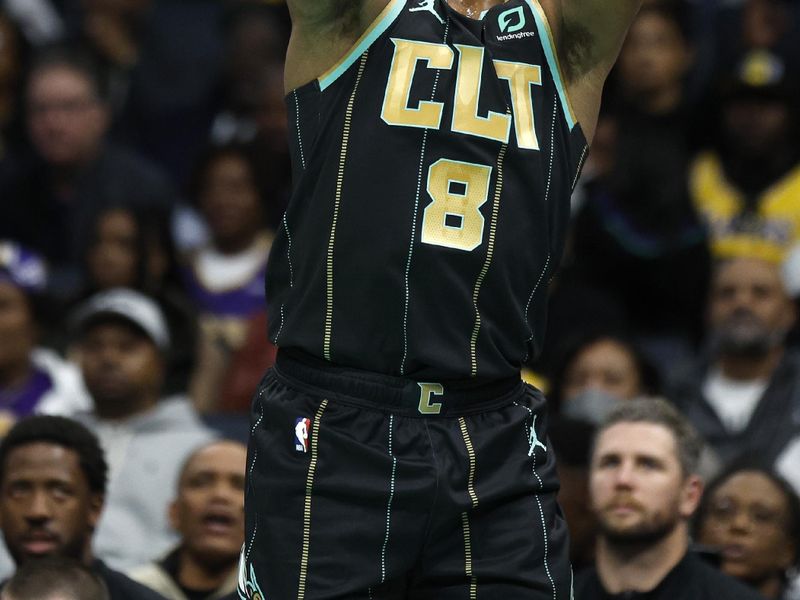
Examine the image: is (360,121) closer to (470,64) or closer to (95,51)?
(470,64)

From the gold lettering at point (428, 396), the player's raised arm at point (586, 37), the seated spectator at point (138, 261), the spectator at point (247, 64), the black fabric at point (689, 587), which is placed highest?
the spectator at point (247, 64)

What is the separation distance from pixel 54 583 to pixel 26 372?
106 inches

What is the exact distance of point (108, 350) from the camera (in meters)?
6.44

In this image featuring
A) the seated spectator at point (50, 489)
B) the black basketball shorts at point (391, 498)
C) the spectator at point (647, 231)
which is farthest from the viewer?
the spectator at point (647, 231)

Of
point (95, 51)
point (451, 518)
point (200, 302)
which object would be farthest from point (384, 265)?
point (95, 51)

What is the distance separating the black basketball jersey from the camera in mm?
2877

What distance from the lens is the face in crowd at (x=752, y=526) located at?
17.4 ft

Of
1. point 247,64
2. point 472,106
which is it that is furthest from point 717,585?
point 247,64

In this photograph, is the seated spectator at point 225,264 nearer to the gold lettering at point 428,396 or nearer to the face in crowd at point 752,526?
the face in crowd at point 752,526

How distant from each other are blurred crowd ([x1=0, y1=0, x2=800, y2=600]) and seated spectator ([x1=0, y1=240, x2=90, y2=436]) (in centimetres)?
1

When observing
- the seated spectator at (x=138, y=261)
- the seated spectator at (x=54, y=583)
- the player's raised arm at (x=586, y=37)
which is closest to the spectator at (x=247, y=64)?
the seated spectator at (x=138, y=261)

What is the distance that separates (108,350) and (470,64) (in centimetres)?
379

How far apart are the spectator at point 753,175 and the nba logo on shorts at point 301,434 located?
16.0ft

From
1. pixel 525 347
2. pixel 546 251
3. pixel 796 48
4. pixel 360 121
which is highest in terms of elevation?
pixel 796 48
